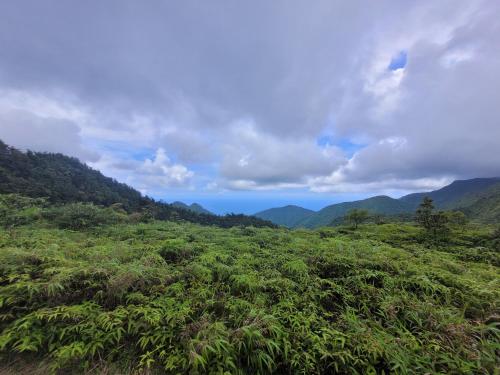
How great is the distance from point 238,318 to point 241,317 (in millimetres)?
51

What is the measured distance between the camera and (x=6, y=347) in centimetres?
322

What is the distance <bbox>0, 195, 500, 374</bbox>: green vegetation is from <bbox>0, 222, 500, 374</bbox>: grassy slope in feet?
0.06

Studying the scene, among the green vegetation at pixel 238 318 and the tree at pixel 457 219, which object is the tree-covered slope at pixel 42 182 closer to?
the green vegetation at pixel 238 318

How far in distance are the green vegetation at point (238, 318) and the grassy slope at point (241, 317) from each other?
0.02m

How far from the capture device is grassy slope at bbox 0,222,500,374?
9.57 feet

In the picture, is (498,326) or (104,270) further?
(104,270)

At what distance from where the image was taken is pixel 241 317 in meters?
3.48

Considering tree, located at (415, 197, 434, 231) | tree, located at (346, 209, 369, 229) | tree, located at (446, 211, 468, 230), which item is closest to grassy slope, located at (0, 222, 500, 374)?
tree, located at (415, 197, 434, 231)

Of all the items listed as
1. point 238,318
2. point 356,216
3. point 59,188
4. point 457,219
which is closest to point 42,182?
point 59,188

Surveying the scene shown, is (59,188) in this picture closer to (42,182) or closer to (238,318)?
(42,182)

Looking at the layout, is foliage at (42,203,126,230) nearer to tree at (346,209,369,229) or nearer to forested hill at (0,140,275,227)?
tree at (346,209,369,229)

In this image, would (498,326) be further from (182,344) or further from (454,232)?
(454,232)

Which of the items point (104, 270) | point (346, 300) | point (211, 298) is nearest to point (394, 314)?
point (346, 300)

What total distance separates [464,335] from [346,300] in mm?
1618
